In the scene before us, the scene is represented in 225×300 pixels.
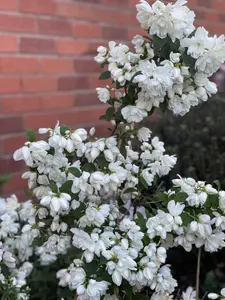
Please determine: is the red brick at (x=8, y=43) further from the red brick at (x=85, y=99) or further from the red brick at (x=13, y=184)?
the red brick at (x=13, y=184)

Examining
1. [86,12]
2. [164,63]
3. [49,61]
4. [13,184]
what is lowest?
[13,184]

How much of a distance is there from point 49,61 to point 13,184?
2.50 ft

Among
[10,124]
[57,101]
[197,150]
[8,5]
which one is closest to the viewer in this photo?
[197,150]

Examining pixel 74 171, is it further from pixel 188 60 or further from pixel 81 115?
pixel 81 115

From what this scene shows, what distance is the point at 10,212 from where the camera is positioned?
1711 mm

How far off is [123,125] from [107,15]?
1.75 meters

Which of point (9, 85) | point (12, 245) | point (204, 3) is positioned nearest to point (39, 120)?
point (9, 85)

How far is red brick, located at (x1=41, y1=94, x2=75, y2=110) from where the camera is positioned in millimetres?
2842

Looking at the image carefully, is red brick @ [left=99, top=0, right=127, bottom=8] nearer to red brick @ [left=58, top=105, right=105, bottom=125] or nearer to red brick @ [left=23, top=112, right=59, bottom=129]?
red brick @ [left=58, top=105, right=105, bottom=125]

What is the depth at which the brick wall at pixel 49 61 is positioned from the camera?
264cm

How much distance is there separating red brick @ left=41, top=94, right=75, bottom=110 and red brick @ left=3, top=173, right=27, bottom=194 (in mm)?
451

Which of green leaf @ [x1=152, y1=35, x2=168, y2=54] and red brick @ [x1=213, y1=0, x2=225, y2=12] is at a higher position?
green leaf @ [x1=152, y1=35, x2=168, y2=54]

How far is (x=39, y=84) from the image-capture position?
110 inches

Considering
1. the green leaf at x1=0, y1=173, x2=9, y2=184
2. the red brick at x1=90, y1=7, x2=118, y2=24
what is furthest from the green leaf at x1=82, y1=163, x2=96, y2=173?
the red brick at x1=90, y1=7, x2=118, y2=24
